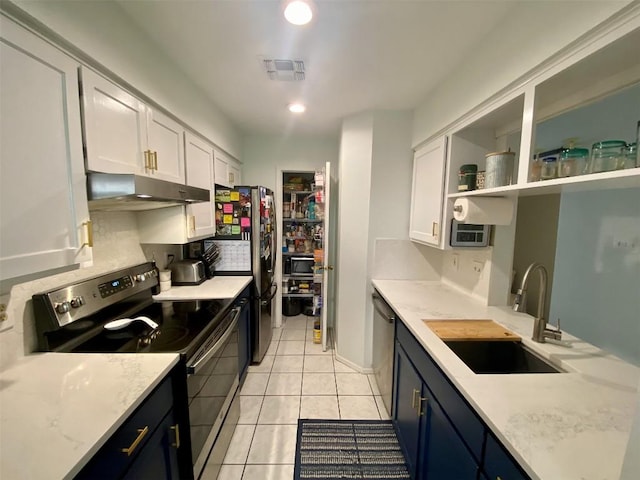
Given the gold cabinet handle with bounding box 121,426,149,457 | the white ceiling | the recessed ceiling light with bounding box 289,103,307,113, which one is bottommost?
the gold cabinet handle with bounding box 121,426,149,457

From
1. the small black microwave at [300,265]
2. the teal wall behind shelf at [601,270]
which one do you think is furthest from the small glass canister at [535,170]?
the small black microwave at [300,265]

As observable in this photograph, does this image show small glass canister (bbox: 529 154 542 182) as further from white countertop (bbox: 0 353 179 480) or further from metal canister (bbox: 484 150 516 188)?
white countertop (bbox: 0 353 179 480)

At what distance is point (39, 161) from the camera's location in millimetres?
871

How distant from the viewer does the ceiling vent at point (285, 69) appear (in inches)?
63.2

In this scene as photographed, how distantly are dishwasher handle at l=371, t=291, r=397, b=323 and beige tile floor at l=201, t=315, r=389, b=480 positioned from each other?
2.46ft

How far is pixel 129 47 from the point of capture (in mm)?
1248

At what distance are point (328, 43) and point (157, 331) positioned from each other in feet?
5.96

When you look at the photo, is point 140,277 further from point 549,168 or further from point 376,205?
point 549,168

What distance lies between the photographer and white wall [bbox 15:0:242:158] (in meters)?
0.91

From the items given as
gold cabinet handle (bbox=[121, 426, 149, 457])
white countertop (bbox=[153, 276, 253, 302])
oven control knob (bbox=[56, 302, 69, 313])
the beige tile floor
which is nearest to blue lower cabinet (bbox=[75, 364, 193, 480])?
gold cabinet handle (bbox=[121, 426, 149, 457])

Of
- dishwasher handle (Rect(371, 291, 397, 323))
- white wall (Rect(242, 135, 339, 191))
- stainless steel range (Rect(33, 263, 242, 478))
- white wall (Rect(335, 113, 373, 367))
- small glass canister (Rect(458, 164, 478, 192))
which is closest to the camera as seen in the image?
stainless steel range (Rect(33, 263, 242, 478))

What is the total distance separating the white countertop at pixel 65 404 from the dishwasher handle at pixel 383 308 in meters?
1.32

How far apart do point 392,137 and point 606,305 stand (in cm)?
188

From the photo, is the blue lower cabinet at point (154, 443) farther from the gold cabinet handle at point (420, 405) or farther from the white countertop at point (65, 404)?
the gold cabinet handle at point (420, 405)
